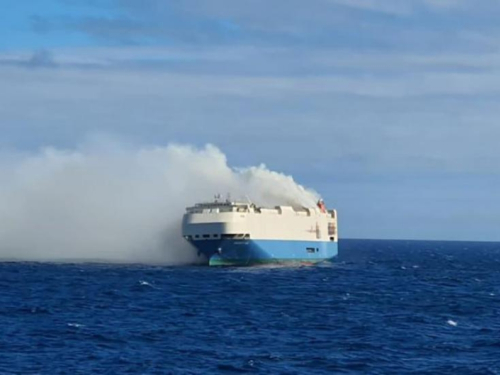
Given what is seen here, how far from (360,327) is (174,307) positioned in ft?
58.0

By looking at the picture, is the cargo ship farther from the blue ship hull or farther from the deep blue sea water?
the deep blue sea water

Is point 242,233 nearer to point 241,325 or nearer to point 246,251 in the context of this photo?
point 246,251

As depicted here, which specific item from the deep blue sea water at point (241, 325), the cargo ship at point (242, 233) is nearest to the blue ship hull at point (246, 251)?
the cargo ship at point (242, 233)

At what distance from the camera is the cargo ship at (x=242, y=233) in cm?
14062

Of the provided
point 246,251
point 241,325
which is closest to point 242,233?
point 246,251

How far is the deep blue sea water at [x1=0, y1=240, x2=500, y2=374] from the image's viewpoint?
56.1m

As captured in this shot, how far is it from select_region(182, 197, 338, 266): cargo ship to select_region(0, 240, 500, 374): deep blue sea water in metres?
18.4

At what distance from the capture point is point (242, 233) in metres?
141

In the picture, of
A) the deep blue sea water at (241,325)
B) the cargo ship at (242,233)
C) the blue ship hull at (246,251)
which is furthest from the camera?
the blue ship hull at (246,251)

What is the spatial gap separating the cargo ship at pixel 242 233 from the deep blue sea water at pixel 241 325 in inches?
723

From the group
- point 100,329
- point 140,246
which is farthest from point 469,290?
point 140,246

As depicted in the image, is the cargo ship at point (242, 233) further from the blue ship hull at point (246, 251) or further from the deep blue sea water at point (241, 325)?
the deep blue sea water at point (241, 325)

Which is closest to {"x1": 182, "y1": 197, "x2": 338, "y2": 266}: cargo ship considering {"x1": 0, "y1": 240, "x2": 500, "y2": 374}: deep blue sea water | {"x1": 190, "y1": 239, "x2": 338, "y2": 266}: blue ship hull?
{"x1": 190, "y1": 239, "x2": 338, "y2": 266}: blue ship hull

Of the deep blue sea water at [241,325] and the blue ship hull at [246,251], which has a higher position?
the blue ship hull at [246,251]
